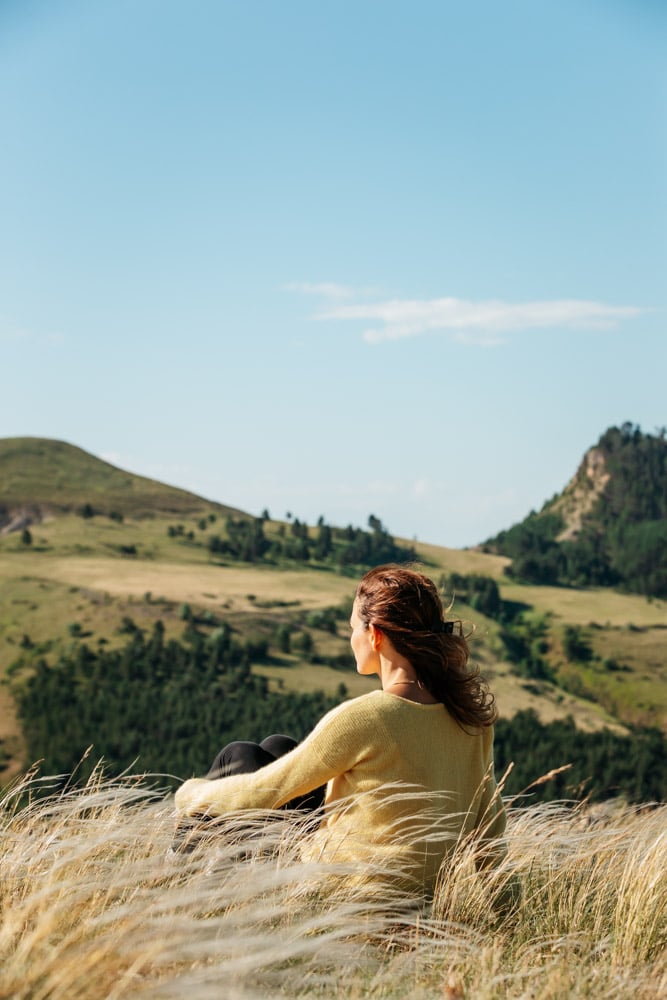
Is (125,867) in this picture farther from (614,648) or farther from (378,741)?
(614,648)

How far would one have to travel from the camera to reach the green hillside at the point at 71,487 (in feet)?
419

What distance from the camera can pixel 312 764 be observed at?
9.89 feet

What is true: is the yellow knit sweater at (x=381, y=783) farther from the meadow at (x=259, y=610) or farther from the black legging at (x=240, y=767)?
the meadow at (x=259, y=610)

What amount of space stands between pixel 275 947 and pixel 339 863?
0.58m

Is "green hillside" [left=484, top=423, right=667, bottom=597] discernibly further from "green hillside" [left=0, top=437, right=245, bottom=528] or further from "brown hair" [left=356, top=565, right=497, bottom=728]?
"brown hair" [left=356, top=565, right=497, bottom=728]

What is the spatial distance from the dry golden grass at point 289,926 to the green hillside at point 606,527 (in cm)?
11532

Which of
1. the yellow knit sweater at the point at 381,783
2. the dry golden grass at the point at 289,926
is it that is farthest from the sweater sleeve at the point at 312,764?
the dry golden grass at the point at 289,926

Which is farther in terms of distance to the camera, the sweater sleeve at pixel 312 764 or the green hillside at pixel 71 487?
the green hillside at pixel 71 487

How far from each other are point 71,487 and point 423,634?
445ft

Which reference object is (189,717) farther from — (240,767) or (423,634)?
(423,634)

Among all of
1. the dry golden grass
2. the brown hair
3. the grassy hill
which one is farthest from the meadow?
the brown hair

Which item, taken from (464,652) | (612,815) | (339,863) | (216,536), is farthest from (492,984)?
(216,536)

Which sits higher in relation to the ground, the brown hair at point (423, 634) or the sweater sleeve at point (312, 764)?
the brown hair at point (423, 634)

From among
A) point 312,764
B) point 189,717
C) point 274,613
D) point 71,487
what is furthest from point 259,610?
point 312,764
